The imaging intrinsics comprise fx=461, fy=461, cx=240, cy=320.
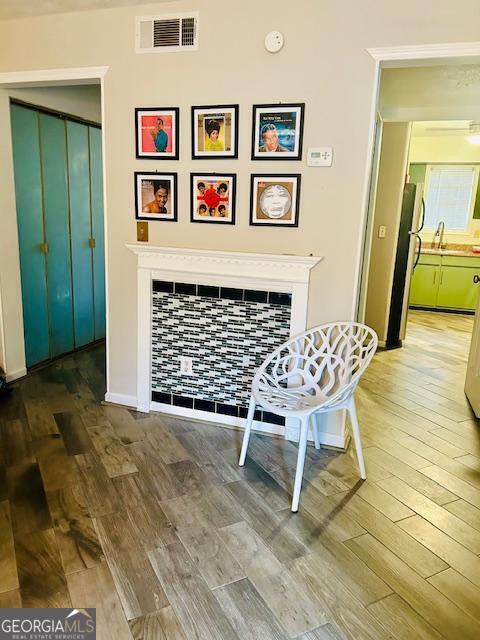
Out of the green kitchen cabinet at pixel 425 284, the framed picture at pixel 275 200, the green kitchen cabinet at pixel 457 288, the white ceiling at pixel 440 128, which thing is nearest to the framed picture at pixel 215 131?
the framed picture at pixel 275 200

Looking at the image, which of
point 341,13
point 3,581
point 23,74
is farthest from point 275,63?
point 3,581

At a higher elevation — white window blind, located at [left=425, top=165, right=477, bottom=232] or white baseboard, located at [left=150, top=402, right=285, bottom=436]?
white window blind, located at [left=425, top=165, right=477, bottom=232]

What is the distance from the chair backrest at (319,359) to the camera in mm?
2461

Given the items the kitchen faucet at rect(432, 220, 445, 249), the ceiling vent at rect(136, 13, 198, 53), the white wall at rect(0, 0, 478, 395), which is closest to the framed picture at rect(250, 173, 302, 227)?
the white wall at rect(0, 0, 478, 395)

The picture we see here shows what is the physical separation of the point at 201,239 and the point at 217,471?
1354 mm

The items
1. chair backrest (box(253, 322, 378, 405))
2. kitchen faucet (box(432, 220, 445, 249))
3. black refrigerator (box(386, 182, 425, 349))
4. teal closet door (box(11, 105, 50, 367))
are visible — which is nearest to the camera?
chair backrest (box(253, 322, 378, 405))

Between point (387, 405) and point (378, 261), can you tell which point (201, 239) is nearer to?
point (387, 405)

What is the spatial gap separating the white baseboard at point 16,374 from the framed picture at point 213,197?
195 cm

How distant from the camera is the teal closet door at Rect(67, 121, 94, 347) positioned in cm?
390

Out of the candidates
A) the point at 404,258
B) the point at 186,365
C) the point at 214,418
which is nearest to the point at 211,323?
the point at 186,365

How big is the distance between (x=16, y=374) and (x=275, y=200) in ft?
7.98

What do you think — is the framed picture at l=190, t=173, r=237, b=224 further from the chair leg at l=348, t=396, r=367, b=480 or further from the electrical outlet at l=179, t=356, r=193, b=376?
the chair leg at l=348, t=396, r=367, b=480

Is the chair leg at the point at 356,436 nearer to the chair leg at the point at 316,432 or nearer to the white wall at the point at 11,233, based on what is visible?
the chair leg at the point at 316,432

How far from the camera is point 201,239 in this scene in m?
2.82
